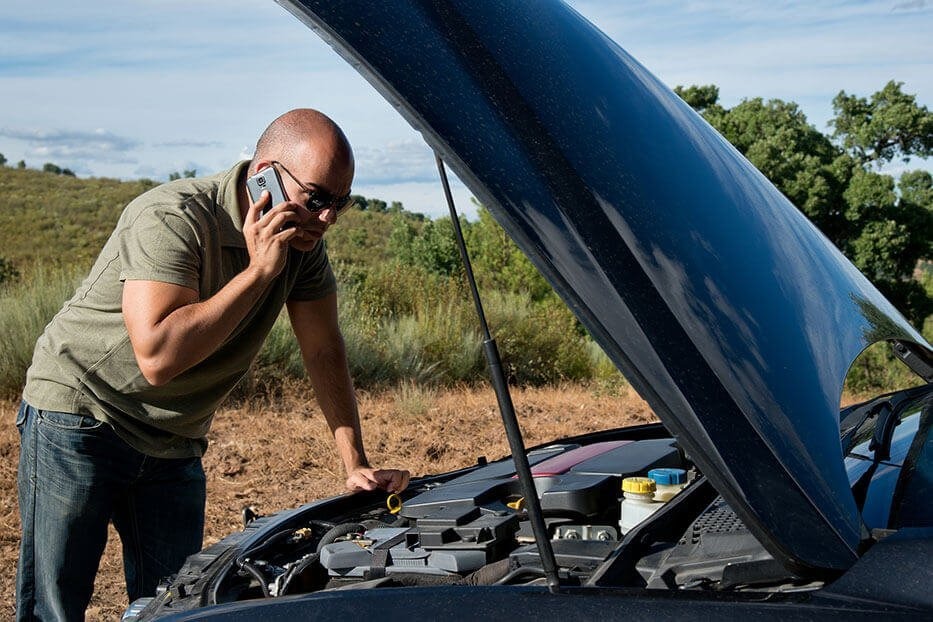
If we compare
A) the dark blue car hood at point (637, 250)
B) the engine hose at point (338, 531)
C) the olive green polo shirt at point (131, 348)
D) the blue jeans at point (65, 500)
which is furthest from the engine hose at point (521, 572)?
the blue jeans at point (65, 500)

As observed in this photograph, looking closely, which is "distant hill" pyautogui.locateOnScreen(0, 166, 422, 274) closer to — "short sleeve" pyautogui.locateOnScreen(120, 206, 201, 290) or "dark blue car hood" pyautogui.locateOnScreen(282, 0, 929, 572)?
"short sleeve" pyautogui.locateOnScreen(120, 206, 201, 290)

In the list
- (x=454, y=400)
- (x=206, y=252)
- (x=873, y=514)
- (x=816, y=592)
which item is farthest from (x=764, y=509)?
(x=454, y=400)

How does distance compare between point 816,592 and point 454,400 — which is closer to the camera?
point 816,592

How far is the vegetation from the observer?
406 inches

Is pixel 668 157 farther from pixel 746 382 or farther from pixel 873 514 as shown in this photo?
pixel 873 514

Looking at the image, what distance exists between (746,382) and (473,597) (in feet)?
1.75

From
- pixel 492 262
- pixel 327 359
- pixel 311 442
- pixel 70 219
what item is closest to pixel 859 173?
pixel 492 262

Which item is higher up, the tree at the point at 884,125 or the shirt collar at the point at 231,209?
the tree at the point at 884,125

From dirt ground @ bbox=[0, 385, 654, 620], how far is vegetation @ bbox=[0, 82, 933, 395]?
692 mm

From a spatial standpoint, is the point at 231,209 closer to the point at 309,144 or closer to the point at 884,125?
the point at 309,144

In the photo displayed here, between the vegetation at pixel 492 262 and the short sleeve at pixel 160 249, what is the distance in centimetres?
66

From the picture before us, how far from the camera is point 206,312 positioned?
2344mm

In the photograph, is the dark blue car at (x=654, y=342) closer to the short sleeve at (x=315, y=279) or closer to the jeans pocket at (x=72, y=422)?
the jeans pocket at (x=72, y=422)

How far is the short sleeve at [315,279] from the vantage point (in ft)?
10.1
